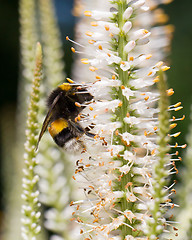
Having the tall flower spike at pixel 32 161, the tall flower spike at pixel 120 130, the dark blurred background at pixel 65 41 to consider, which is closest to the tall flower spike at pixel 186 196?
the tall flower spike at pixel 120 130

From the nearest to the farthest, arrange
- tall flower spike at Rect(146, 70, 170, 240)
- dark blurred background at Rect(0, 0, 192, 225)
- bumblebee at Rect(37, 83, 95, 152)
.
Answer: tall flower spike at Rect(146, 70, 170, 240) → bumblebee at Rect(37, 83, 95, 152) → dark blurred background at Rect(0, 0, 192, 225)

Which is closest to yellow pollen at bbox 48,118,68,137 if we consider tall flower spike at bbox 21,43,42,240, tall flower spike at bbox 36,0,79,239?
tall flower spike at bbox 36,0,79,239

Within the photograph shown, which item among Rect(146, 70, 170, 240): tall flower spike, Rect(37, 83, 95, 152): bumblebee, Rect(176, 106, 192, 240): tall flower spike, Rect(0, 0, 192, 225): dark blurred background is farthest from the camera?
Rect(0, 0, 192, 225): dark blurred background

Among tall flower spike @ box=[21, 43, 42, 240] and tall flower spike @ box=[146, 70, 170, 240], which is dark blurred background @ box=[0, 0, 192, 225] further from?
tall flower spike @ box=[146, 70, 170, 240]

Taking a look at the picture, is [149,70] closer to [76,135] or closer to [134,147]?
[134,147]

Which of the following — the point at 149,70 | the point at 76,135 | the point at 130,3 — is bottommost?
the point at 76,135

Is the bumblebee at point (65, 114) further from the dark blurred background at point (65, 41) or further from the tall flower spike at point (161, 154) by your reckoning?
the dark blurred background at point (65, 41)

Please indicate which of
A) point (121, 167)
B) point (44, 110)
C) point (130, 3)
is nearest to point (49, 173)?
point (44, 110)

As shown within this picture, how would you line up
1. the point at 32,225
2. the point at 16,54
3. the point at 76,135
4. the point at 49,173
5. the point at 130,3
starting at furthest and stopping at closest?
1. the point at 16,54
2. the point at 49,173
3. the point at 76,135
4. the point at 130,3
5. the point at 32,225

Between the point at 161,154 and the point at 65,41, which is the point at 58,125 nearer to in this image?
the point at 161,154
